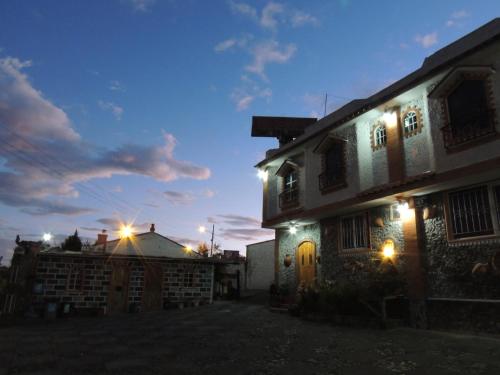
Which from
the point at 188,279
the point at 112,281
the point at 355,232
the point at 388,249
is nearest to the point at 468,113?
the point at 388,249

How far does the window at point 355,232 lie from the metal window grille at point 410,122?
3488 mm

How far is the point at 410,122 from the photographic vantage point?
10930 millimetres

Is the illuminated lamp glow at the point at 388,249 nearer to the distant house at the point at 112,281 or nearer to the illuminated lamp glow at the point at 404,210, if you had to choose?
the illuminated lamp glow at the point at 404,210

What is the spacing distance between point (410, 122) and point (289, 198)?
6.72 metres

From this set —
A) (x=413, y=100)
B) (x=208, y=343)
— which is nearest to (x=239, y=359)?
(x=208, y=343)

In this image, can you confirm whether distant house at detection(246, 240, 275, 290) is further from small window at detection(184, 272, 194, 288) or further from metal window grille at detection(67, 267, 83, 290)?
metal window grille at detection(67, 267, 83, 290)

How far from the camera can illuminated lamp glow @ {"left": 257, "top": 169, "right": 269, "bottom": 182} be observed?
1803 cm

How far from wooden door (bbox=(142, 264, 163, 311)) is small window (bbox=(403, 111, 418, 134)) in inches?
541

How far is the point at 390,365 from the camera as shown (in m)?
5.87

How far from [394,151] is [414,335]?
18.2ft

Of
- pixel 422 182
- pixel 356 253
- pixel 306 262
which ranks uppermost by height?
pixel 422 182

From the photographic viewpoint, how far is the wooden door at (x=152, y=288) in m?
17.8

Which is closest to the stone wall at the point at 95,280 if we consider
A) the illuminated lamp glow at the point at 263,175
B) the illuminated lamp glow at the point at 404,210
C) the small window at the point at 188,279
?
the small window at the point at 188,279

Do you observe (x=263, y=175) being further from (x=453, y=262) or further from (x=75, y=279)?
(x=75, y=279)
